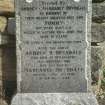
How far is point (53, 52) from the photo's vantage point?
5.20 m

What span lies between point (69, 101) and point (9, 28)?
4.98ft

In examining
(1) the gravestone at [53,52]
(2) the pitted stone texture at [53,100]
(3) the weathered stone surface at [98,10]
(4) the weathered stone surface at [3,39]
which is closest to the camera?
(1) the gravestone at [53,52]

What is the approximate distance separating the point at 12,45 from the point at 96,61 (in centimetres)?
135

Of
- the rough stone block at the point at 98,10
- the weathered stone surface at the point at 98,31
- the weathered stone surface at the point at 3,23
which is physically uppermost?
the rough stone block at the point at 98,10

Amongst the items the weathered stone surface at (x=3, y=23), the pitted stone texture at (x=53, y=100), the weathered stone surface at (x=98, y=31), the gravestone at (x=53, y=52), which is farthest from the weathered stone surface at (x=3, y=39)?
the weathered stone surface at (x=98, y=31)

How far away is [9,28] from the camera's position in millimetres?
5828

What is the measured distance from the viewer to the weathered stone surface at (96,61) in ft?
19.5

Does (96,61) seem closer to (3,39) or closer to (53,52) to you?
(53,52)

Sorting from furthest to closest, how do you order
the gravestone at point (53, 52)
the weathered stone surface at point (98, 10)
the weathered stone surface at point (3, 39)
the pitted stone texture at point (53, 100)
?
the weathered stone surface at point (98, 10), the weathered stone surface at point (3, 39), the pitted stone texture at point (53, 100), the gravestone at point (53, 52)

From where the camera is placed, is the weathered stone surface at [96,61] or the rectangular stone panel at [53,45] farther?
the weathered stone surface at [96,61]

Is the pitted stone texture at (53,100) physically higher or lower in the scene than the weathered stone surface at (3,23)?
lower

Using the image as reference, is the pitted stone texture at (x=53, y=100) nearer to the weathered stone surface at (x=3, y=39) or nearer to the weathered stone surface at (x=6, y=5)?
the weathered stone surface at (x=3, y=39)

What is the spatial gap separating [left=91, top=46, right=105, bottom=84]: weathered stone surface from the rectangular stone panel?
0.76 meters

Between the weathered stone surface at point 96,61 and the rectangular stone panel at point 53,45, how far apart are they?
755 millimetres
